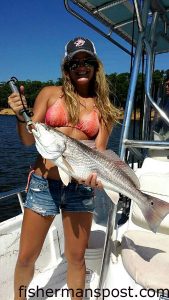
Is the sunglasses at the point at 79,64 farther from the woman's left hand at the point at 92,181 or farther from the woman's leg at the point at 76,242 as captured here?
the woman's leg at the point at 76,242

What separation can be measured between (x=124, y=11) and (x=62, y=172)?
255 cm

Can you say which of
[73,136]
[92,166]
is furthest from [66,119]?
[92,166]

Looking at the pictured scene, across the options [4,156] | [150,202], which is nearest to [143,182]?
[150,202]

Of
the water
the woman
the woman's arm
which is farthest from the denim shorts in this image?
the water

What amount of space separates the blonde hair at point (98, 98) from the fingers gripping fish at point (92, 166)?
0.40 m

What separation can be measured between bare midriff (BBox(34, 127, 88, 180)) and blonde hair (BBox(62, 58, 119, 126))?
91 mm

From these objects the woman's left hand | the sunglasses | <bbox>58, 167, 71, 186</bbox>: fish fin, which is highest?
the sunglasses

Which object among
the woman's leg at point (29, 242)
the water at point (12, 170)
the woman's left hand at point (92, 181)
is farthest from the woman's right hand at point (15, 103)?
the water at point (12, 170)

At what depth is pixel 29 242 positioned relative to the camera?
2967 mm

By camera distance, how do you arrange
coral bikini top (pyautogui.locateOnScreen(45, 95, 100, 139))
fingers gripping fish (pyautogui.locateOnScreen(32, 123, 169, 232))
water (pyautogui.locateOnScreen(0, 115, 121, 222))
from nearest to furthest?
fingers gripping fish (pyautogui.locateOnScreen(32, 123, 169, 232))
coral bikini top (pyautogui.locateOnScreen(45, 95, 100, 139))
water (pyautogui.locateOnScreen(0, 115, 121, 222))

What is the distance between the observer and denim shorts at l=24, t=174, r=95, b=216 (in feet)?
9.66

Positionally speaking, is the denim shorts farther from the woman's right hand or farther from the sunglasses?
the sunglasses

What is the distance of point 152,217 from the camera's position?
268cm

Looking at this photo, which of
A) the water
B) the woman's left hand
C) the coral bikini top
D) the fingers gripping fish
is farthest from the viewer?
the water
